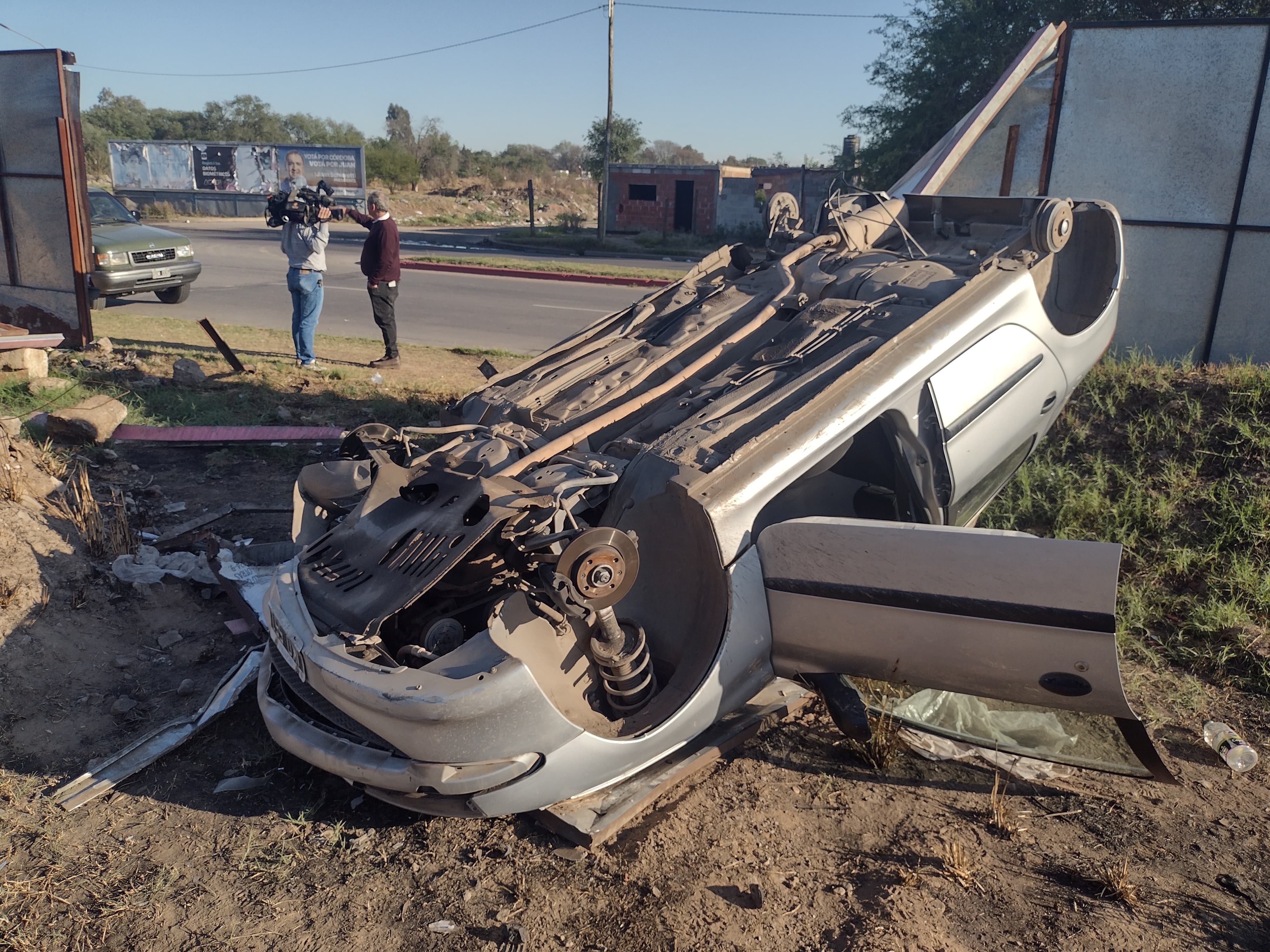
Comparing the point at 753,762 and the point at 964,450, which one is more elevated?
the point at 964,450

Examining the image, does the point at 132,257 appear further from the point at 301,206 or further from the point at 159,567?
the point at 159,567

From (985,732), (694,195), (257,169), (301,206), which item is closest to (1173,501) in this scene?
(985,732)

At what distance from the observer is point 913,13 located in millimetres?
21672

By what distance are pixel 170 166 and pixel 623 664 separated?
4076 cm

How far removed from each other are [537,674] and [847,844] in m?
1.18

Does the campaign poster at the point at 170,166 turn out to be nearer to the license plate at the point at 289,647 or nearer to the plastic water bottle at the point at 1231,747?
the license plate at the point at 289,647

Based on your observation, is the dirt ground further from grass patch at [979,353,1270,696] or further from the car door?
the car door

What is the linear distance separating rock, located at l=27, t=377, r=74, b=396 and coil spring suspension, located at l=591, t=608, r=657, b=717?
6.66 meters

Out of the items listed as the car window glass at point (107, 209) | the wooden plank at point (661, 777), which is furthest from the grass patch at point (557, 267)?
the wooden plank at point (661, 777)

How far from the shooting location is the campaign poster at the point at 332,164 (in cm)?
3562

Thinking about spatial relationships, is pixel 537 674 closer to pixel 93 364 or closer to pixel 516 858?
pixel 516 858

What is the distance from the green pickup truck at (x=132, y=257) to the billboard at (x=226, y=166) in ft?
79.0

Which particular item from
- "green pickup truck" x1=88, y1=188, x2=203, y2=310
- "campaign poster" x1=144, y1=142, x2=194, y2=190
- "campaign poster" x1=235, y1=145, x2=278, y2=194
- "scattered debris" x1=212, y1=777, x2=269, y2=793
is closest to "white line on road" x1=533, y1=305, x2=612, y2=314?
"green pickup truck" x1=88, y1=188, x2=203, y2=310

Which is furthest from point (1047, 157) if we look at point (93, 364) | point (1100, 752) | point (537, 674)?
point (93, 364)
